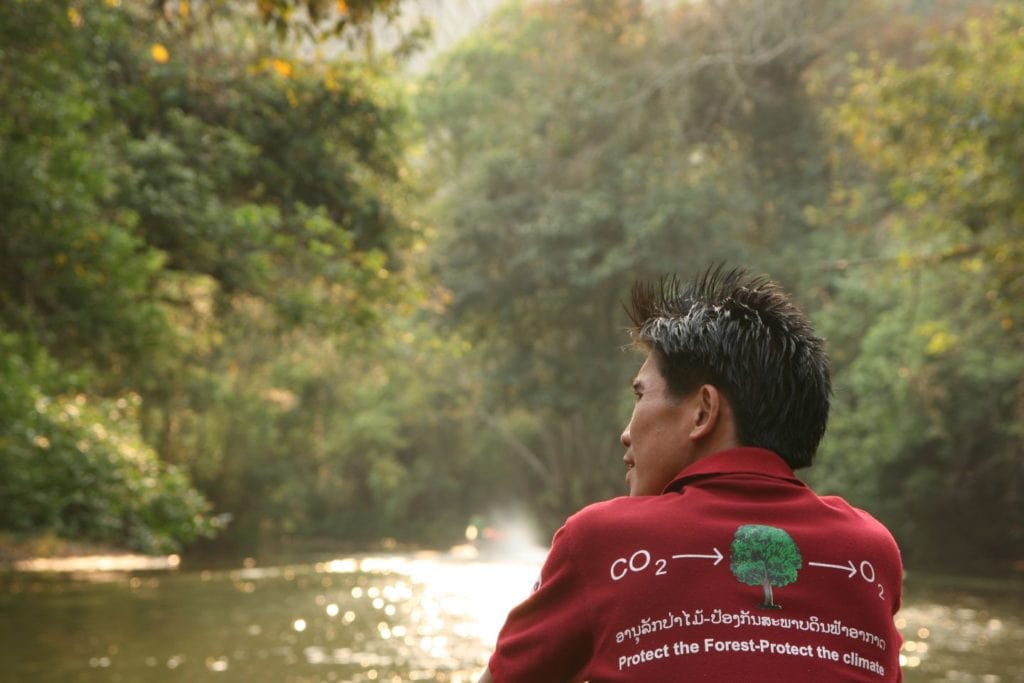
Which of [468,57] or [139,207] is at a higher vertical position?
[468,57]

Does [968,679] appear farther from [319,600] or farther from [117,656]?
[319,600]

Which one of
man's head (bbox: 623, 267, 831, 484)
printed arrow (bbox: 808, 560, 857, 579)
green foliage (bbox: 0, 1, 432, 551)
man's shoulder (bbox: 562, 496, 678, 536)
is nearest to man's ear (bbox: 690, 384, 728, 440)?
man's head (bbox: 623, 267, 831, 484)

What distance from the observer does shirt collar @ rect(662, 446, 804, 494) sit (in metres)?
2.12

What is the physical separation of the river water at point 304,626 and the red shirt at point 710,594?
10504mm

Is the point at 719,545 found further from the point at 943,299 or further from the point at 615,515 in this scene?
the point at 943,299

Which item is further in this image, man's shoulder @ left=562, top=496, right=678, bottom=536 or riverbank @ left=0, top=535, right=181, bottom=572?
riverbank @ left=0, top=535, right=181, bottom=572

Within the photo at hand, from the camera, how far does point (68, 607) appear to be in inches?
715

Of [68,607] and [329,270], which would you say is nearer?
[329,270]

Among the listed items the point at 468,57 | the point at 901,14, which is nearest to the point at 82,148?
the point at 901,14

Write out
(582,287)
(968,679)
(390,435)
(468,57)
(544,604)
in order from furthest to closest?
(390,435) → (468,57) → (582,287) → (968,679) → (544,604)

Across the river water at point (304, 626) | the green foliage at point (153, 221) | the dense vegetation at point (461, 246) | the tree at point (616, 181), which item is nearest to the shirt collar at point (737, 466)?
the dense vegetation at point (461, 246)

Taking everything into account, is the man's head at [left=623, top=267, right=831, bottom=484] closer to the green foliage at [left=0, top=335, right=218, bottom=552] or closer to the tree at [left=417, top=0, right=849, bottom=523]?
the green foliage at [left=0, top=335, right=218, bottom=552]

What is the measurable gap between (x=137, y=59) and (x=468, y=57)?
27032 mm

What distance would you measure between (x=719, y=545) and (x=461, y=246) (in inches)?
1384
